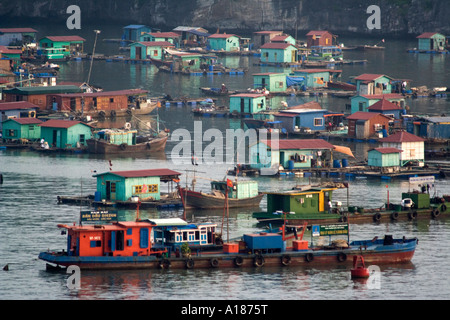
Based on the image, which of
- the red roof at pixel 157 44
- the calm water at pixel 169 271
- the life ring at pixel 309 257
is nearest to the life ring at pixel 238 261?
the calm water at pixel 169 271

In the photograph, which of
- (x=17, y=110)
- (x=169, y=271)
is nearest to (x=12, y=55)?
(x=17, y=110)

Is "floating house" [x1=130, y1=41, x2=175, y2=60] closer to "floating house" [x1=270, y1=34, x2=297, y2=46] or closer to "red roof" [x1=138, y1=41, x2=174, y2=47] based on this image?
"red roof" [x1=138, y1=41, x2=174, y2=47]

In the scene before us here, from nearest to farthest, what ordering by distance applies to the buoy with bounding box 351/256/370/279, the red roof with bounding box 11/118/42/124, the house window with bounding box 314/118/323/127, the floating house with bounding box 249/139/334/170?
the buoy with bounding box 351/256/370/279
the floating house with bounding box 249/139/334/170
the red roof with bounding box 11/118/42/124
the house window with bounding box 314/118/323/127

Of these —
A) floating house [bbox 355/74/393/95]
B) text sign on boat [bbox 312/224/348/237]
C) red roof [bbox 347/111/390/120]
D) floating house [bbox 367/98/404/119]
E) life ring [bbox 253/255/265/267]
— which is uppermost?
floating house [bbox 355/74/393/95]

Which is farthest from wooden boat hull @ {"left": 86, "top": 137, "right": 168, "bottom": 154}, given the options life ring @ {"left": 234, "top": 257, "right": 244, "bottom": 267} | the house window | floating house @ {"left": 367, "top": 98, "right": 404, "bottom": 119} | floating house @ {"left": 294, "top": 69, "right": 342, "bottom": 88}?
floating house @ {"left": 294, "top": 69, "right": 342, "bottom": 88}

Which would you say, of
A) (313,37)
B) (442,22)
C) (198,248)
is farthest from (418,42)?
(198,248)

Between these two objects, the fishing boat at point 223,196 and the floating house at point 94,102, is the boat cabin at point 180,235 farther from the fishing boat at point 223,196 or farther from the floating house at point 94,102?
the floating house at point 94,102

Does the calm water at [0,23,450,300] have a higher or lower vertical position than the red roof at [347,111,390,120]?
lower

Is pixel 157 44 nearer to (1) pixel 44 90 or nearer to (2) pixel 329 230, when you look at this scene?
(1) pixel 44 90
